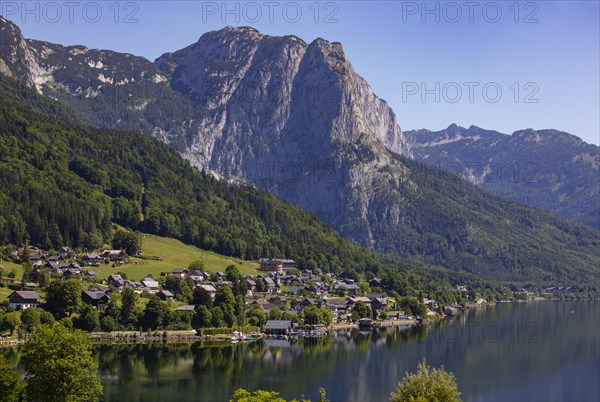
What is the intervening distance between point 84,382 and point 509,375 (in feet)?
243

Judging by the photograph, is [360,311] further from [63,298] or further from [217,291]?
[63,298]

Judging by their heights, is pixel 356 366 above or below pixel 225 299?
below

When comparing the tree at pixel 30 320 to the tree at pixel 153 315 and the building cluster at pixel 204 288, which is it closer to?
the building cluster at pixel 204 288

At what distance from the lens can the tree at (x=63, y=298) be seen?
12875 centimetres

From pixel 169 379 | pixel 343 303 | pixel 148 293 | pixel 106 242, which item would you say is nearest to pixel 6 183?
pixel 106 242

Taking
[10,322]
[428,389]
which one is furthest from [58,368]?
[10,322]

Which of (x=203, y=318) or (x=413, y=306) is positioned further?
(x=413, y=306)

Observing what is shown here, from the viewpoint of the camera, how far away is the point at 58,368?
65.6 metres

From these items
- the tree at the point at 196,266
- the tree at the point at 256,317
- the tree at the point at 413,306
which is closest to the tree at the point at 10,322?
the tree at the point at 256,317

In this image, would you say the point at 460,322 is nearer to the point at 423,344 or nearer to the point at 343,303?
the point at 343,303

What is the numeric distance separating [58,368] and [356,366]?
6107 cm

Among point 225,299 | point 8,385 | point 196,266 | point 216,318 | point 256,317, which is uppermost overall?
point 196,266

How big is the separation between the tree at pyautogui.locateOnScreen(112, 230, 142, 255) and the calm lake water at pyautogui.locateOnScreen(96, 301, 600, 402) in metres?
56.2

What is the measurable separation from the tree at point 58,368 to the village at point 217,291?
211ft
